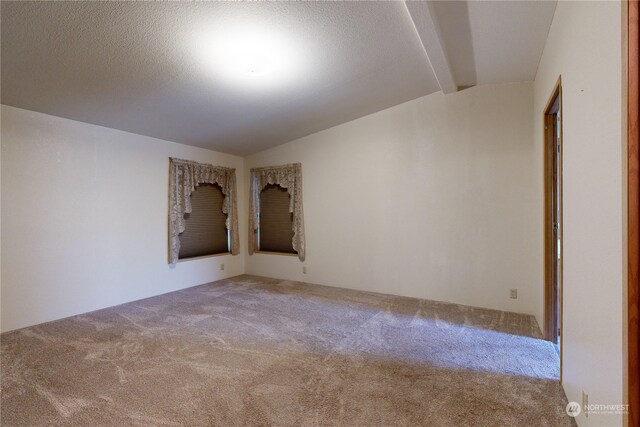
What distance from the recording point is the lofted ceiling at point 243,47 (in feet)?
6.78

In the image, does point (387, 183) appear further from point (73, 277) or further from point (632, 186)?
point (73, 277)

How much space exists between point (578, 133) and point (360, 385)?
6.56ft

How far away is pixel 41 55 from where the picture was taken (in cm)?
227

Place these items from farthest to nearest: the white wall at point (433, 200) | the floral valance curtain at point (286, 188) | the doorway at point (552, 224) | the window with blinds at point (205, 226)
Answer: the floral valance curtain at point (286, 188) < the window with blinds at point (205, 226) < the white wall at point (433, 200) < the doorway at point (552, 224)

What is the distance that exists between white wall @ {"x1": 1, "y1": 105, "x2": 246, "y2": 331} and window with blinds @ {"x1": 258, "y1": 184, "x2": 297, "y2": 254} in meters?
1.56

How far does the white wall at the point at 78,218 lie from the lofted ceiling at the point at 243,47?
1.11 feet

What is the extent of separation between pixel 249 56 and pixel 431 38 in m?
1.54

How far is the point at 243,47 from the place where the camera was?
2471mm

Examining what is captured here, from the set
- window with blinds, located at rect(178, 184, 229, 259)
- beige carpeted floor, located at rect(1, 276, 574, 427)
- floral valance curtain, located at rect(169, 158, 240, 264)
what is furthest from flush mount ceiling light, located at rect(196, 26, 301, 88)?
window with blinds, located at rect(178, 184, 229, 259)

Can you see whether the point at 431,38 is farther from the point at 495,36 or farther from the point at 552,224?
the point at 552,224

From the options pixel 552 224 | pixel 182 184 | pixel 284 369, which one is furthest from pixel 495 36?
pixel 182 184

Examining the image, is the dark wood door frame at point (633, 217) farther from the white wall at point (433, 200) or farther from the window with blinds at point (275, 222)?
the window with blinds at point (275, 222)

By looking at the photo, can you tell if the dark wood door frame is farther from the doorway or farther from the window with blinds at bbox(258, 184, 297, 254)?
the window with blinds at bbox(258, 184, 297, 254)

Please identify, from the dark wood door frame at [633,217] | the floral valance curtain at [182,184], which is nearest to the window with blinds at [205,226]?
the floral valance curtain at [182,184]
